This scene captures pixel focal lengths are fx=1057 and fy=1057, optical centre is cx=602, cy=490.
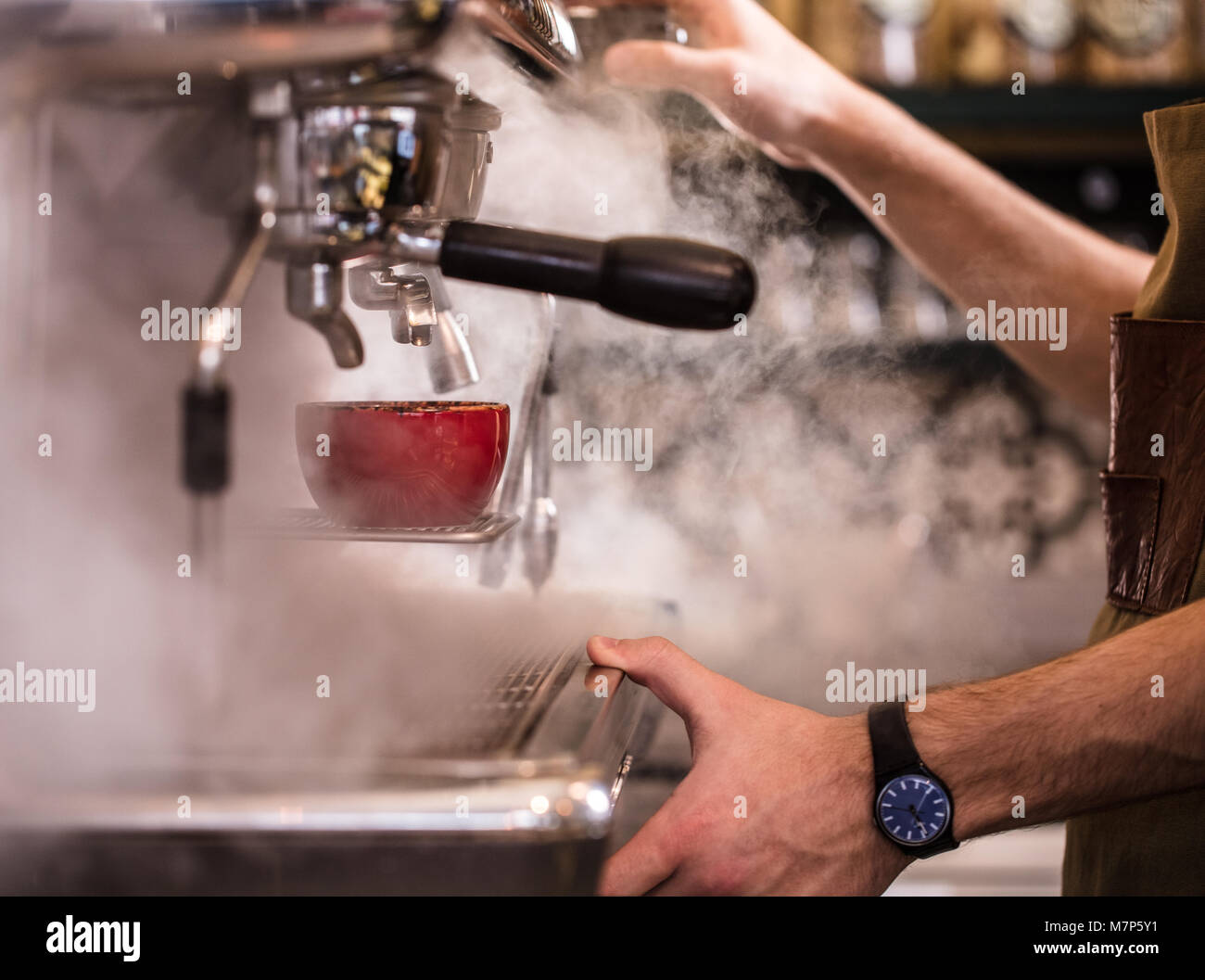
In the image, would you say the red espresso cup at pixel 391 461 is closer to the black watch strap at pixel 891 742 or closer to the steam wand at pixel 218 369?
the steam wand at pixel 218 369

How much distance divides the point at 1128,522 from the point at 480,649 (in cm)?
41

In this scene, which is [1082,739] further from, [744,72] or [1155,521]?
[744,72]

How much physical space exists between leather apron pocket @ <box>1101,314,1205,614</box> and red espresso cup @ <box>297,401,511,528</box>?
16.0 inches

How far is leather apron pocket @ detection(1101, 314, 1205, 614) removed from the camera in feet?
2.04

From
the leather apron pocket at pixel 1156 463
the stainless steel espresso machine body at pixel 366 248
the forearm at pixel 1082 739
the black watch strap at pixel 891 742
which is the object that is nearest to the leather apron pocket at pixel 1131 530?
the leather apron pocket at pixel 1156 463

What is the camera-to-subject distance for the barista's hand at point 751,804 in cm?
47

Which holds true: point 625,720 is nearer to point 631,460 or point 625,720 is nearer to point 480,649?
point 480,649

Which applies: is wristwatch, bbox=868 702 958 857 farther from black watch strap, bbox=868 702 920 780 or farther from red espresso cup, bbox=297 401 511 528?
red espresso cup, bbox=297 401 511 528

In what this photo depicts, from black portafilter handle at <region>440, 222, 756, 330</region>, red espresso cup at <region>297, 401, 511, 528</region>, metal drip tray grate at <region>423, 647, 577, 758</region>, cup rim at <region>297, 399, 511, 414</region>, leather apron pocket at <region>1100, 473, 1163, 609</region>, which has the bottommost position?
metal drip tray grate at <region>423, 647, 577, 758</region>

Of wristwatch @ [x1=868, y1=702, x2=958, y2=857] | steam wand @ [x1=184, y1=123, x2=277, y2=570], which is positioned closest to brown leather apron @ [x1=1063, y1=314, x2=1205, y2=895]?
wristwatch @ [x1=868, y1=702, x2=958, y2=857]

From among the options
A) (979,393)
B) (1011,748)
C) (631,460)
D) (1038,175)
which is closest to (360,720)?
(1011,748)

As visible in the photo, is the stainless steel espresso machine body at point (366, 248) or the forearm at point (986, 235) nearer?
the stainless steel espresso machine body at point (366, 248)
